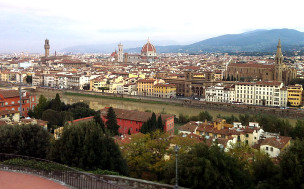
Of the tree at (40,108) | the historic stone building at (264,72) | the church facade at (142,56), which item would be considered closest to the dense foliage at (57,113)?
the tree at (40,108)

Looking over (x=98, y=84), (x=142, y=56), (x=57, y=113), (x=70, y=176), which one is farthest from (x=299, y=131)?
(x=142, y=56)

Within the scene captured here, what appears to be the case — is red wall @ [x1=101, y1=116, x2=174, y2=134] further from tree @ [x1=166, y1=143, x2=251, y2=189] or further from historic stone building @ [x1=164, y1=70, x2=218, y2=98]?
historic stone building @ [x1=164, y1=70, x2=218, y2=98]

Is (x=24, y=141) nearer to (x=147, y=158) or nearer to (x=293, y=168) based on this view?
(x=147, y=158)

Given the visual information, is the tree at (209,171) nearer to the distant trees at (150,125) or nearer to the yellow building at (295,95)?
the distant trees at (150,125)

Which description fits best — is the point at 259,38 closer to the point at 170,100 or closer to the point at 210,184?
the point at 170,100

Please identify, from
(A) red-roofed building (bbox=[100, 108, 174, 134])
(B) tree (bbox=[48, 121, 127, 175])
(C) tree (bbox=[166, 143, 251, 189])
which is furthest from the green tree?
(C) tree (bbox=[166, 143, 251, 189])

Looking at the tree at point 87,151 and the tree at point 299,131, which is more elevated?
the tree at point 87,151
